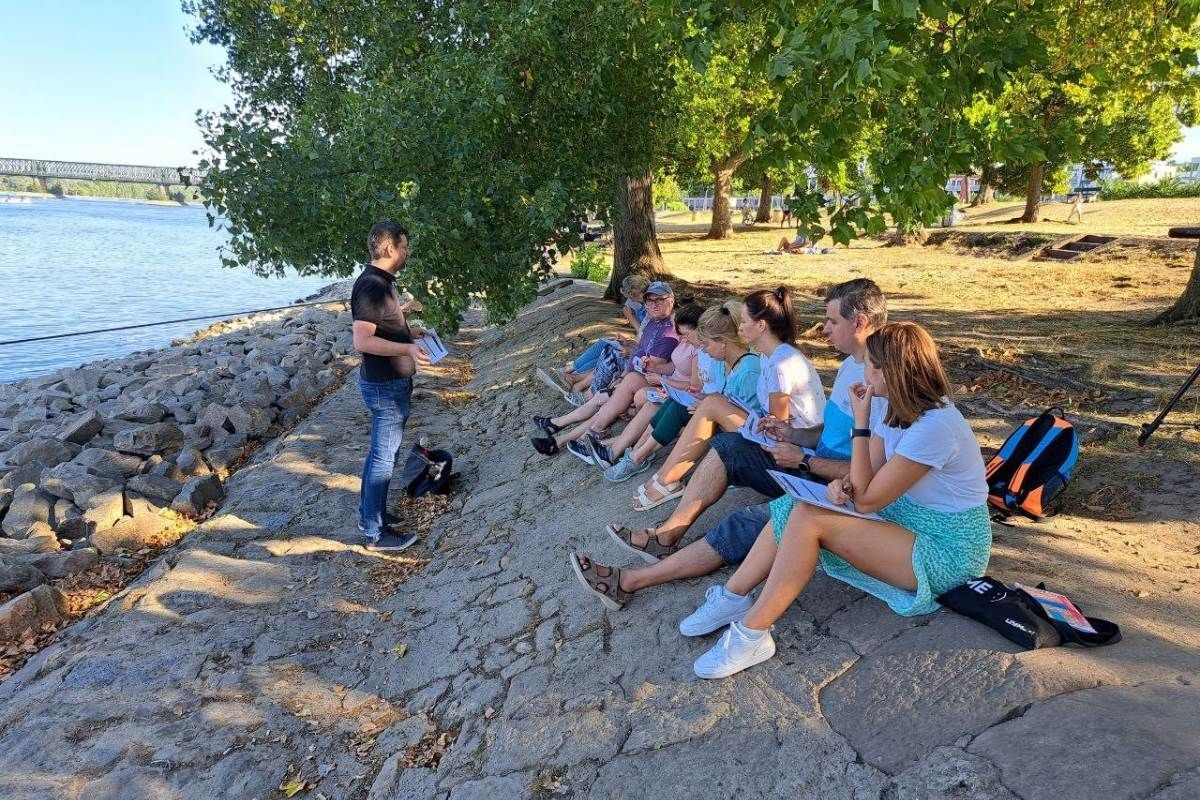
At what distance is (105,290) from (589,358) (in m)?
22.6

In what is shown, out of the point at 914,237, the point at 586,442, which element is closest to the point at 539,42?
the point at 586,442

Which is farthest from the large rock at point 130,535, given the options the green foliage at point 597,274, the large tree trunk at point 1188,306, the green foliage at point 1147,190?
the green foliage at point 1147,190

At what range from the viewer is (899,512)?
9.87ft

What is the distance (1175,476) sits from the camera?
465cm

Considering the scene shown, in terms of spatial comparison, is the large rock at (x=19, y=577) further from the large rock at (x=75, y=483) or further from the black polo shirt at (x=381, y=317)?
the black polo shirt at (x=381, y=317)

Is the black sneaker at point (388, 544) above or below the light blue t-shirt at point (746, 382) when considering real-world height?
below

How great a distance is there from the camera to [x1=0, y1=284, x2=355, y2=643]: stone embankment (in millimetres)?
6023

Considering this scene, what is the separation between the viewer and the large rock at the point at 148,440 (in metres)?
8.05

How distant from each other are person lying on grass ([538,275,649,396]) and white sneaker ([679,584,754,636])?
416cm

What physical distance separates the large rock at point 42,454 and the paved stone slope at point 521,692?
3361 millimetres

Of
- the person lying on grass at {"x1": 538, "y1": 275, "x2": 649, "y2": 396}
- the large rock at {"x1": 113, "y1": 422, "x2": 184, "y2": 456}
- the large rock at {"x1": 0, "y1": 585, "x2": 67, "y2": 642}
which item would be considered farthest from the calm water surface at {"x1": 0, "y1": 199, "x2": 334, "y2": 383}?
the person lying on grass at {"x1": 538, "y1": 275, "x2": 649, "y2": 396}

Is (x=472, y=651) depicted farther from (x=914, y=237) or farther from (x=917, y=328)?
(x=914, y=237)

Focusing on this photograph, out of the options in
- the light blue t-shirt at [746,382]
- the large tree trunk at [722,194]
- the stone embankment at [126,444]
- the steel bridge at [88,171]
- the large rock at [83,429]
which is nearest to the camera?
the light blue t-shirt at [746,382]

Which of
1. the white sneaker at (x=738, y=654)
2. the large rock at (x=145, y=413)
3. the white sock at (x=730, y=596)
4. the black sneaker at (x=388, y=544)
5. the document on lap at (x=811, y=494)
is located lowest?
the large rock at (x=145, y=413)
